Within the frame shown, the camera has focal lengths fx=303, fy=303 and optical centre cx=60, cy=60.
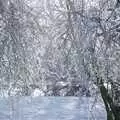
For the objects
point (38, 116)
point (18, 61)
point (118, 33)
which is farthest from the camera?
point (38, 116)

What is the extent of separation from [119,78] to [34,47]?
5.73 feet

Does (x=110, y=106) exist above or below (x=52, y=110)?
above

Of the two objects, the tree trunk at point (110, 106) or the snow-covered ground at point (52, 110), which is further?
the snow-covered ground at point (52, 110)

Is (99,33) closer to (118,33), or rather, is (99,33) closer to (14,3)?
(118,33)

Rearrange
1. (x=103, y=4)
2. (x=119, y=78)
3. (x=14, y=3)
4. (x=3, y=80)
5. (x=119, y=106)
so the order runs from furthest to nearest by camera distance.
Answer: 1. (x=119, y=106)
2. (x=119, y=78)
3. (x=3, y=80)
4. (x=103, y=4)
5. (x=14, y=3)

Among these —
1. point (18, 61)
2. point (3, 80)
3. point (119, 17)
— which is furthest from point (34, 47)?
point (119, 17)

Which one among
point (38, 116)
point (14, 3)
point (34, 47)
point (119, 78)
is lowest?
point (38, 116)

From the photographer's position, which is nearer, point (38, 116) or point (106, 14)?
point (106, 14)

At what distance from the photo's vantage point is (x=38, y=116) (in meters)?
6.88

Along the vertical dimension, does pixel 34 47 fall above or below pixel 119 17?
below

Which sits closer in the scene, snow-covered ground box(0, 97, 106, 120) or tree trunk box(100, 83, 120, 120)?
tree trunk box(100, 83, 120, 120)

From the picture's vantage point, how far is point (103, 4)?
10.8 feet

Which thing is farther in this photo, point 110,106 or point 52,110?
point 52,110

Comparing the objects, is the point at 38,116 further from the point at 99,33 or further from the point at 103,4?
the point at 103,4
